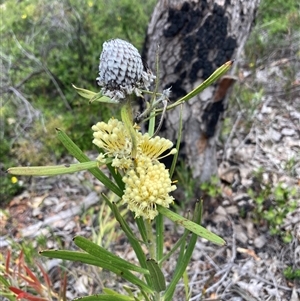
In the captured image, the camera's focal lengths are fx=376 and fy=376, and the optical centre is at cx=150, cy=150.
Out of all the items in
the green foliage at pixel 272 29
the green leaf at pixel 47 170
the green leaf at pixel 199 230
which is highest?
the green foliage at pixel 272 29

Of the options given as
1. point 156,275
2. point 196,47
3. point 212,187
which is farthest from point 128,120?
point 212,187

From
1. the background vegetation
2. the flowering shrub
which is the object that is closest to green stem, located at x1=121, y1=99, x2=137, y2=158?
the flowering shrub

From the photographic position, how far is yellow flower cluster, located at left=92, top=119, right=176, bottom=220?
88cm

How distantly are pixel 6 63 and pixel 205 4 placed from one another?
2.00 meters

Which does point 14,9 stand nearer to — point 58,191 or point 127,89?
point 58,191

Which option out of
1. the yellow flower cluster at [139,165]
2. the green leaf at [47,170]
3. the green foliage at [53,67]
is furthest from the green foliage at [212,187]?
the green leaf at [47,170]

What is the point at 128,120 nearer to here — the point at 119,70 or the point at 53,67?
the point at 119,70

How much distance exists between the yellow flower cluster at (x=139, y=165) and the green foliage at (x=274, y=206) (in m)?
1.12

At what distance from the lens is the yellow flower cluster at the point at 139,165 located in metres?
0.88

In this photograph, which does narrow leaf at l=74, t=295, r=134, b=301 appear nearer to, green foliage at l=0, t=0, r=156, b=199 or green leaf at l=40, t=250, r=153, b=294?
green leaf at l=40, t=250, r=153, b=294

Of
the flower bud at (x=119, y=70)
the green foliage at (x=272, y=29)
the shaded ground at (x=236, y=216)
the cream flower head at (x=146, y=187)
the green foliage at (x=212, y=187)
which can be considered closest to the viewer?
the flower bud at (x=119, y=70)

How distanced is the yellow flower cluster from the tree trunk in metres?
1.05

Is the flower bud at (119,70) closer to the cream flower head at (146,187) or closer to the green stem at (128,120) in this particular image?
the green stem at (128,120)

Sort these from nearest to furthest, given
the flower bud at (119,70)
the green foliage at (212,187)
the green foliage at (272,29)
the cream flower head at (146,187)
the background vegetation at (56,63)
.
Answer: the flower bud at (119,70) → the cream flower head at (146,187) → the green foliage at (212,187) → the background vegetation at (56,63) → the green foliage at (272,29)
